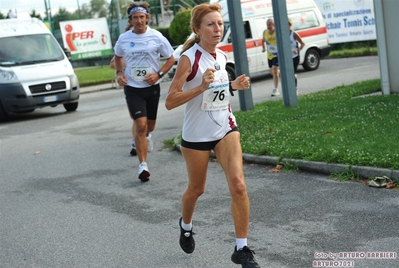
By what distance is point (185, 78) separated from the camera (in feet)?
19.1

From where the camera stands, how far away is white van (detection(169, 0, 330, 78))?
24.7m

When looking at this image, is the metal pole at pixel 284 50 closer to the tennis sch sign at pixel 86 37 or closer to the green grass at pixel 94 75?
the green grass at pixel 94 75

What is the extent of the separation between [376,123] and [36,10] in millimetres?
28354

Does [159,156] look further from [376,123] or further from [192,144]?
[192,144]

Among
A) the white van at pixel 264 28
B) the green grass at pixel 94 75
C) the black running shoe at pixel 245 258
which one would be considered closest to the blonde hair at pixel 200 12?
the black running shoe at pixel 245 258

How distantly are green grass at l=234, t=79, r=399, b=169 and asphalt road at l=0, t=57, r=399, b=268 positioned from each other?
0.39 meters

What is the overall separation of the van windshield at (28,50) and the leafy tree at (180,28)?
1313 cm

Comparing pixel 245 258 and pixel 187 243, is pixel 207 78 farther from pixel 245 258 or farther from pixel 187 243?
pixel 187 243

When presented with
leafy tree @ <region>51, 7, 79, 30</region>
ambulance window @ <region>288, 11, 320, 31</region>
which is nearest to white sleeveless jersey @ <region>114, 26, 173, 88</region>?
ambulance window @ <region>288, 11, 320, 31</region>

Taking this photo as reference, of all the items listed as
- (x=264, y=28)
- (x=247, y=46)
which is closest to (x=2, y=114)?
(x=247, y=46)

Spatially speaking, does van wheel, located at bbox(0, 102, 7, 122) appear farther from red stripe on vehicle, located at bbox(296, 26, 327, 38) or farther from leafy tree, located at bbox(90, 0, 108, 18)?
leafy tree, located at bbox(90, 0, 108, 18)

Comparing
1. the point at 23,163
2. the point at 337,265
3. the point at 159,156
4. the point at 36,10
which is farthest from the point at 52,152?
the point at 36,10

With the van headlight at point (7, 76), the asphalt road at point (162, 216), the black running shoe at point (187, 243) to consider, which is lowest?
Answer: the asphalt road at point (162, 216)

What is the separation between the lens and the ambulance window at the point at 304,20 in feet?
85.6
